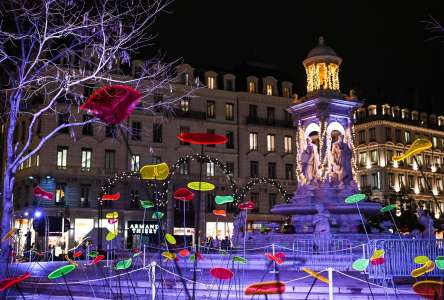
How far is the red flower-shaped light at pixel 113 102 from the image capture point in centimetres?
978

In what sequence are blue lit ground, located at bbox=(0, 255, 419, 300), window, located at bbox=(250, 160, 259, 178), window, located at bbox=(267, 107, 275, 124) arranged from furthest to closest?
1. window, located at bbox=(267, 107, 275, 124)
2. window, located at bbox=(250, 160, 259, 178)
3. blue lit ground, located at bbox=(0, 255, 419, 300)

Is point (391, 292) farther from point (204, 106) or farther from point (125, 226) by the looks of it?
point (204, 106)

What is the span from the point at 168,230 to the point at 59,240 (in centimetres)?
1029

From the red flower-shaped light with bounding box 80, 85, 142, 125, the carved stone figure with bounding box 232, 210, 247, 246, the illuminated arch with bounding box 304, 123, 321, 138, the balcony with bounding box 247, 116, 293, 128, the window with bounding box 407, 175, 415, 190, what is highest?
the balcony with bounding box 247, 116, 293, 128

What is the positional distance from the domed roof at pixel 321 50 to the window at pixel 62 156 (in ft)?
94.6

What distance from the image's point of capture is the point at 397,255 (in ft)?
51.8

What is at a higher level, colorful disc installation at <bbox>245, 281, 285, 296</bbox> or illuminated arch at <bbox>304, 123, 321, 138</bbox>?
illuminated arch at <bbox>304, 123, 321, 138</bbox>

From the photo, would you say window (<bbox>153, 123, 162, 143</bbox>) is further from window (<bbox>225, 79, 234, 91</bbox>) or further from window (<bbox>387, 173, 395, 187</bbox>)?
window (<bbox>387, 173, 395, 187</bbox>)

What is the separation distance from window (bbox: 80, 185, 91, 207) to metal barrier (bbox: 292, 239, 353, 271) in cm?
3267

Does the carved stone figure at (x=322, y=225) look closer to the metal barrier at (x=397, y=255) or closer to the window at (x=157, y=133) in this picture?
the metal barrier at (x=397, y=255)

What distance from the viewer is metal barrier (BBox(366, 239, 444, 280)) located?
1563 centimetres

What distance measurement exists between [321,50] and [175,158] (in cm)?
2946

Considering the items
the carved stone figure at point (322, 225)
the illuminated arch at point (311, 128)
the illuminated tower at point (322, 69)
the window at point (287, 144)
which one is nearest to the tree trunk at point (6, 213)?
the carved stone figure at point (322, 225)

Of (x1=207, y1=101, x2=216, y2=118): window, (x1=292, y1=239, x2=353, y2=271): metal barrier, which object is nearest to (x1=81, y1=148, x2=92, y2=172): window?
(x1=207, y1=101, x2=216, y2=118): window
